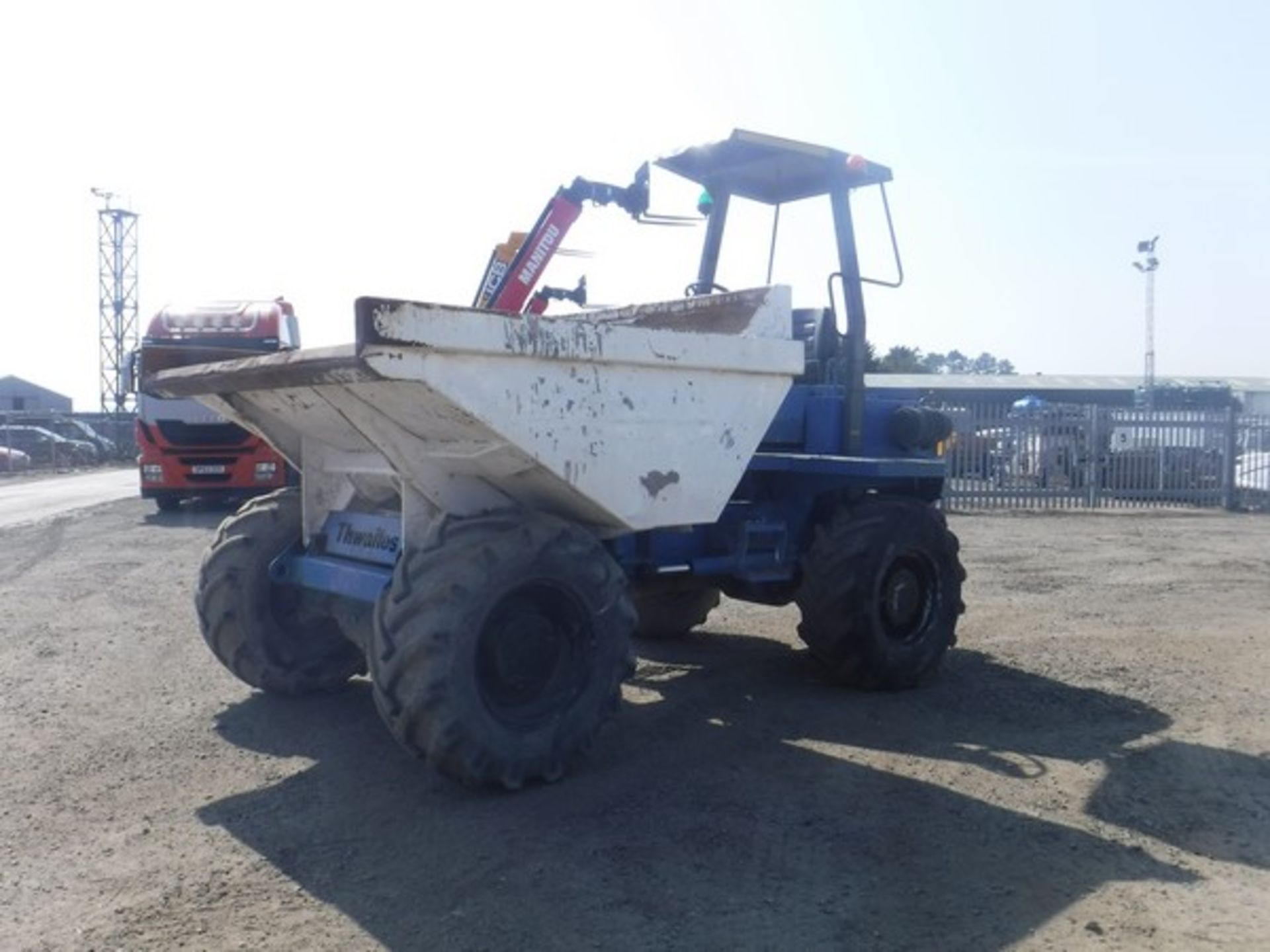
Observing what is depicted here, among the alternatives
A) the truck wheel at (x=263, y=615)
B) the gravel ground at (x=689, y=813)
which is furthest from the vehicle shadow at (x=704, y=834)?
the truck wheel at (x=263, y=615)

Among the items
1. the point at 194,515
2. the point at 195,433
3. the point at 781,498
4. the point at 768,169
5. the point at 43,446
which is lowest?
the point at 194,515

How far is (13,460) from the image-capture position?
33.9 meters

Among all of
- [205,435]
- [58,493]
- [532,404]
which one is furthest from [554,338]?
[58,493]

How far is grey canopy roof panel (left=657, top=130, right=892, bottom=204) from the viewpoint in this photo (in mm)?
6781

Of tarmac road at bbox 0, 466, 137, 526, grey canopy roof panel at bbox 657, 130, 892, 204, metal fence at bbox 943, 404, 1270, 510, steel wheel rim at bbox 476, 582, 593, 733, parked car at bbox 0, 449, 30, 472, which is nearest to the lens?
steel wheel rim at bbox 476, 582, 593, 733

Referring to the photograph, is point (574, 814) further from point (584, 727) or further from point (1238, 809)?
point (1238, 809)

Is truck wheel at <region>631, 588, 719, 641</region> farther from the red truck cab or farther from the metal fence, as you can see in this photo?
the metal fence

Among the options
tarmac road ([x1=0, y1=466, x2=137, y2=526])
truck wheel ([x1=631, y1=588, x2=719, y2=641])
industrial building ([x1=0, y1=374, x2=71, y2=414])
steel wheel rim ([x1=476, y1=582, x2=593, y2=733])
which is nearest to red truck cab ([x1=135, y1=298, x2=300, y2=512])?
tarmac road ([x1=0, y1=466, x2=137, y2=526])

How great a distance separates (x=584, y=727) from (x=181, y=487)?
46.5 feet

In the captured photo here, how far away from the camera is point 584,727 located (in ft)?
16.6

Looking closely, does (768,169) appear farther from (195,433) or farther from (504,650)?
(195,433)

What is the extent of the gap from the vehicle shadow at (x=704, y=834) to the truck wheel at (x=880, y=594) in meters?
0.34

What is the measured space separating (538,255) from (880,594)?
342 centimetres

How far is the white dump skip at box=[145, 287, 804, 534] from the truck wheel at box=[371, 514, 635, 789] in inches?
12.6
